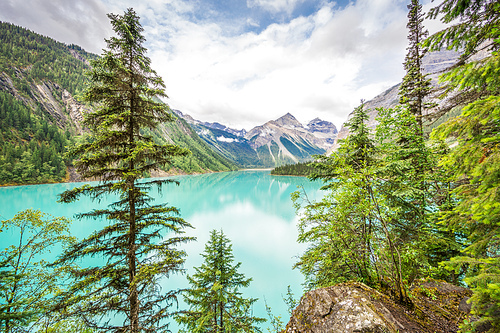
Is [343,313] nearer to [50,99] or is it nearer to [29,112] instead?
[29,112]

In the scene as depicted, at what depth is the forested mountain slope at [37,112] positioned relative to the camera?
198 feet

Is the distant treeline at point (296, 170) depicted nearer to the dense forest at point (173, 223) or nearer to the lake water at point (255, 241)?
the lake water at point (255, 241)

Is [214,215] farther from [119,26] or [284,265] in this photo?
[119,26]

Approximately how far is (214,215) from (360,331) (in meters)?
30.4

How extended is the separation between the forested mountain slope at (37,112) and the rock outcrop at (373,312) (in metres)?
18.9

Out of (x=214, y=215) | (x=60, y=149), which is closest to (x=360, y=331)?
(x=214, y=215)

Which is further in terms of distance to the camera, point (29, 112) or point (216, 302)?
point (29, 112)

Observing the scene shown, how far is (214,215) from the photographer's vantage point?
31203mm

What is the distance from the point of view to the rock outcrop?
2.70 metres

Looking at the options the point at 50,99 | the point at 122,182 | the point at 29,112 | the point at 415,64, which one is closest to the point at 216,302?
the point at 122,182

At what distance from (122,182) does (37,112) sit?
142 m

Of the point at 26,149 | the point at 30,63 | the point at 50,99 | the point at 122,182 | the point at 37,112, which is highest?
the point at 30,63

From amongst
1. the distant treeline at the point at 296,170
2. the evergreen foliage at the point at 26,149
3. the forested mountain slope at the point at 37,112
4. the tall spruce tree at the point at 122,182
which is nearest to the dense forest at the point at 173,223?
the tall spruce tree at the point at 122,182

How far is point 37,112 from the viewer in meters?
92.8
